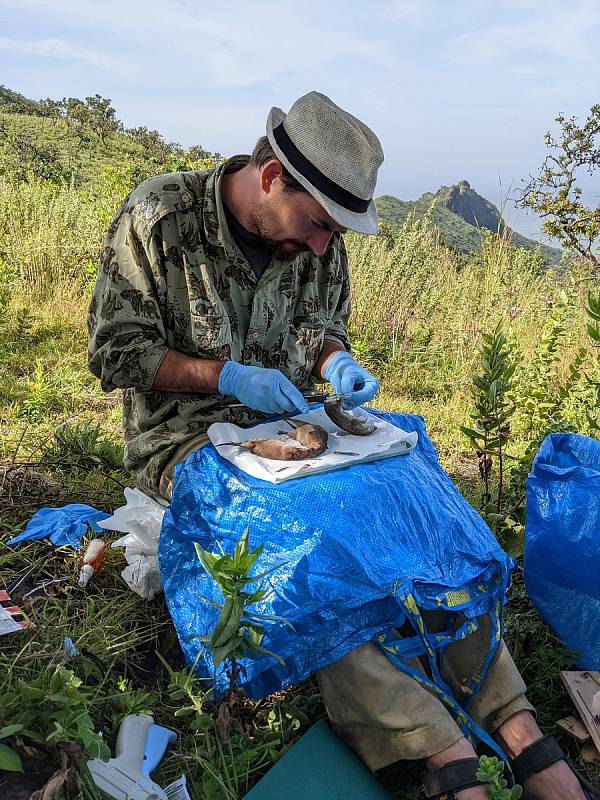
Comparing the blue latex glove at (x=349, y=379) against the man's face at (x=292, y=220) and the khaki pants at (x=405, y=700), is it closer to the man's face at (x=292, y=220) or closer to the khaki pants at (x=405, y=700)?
the man's face at (x=292, y=220)

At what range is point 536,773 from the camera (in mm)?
1662

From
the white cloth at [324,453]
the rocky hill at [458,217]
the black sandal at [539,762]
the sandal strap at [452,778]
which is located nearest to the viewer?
the sandal strap at [452,778]

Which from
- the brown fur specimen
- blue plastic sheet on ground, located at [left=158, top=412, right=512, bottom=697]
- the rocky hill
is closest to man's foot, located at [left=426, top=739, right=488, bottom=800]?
blue plastic sheet on ground, located at [left=158, top=412, right=512, bottom=697]

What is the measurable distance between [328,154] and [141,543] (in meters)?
1.37

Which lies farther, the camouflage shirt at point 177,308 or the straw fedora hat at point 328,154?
A: the camouflage shirt at point 177,308

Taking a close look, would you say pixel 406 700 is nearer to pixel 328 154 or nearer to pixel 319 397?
pixel 319 397

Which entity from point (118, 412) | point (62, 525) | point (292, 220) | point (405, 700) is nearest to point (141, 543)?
point (62, 525)

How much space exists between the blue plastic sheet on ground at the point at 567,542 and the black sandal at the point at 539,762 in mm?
509

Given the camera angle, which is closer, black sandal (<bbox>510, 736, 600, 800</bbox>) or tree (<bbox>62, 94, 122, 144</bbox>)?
black sandal (<bbox>510, 736, 600, 800</bbox>)

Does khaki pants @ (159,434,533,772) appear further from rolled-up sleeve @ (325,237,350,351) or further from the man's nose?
rolled-up sleeve @ (325,237,350,351)

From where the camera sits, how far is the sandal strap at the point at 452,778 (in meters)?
1.54

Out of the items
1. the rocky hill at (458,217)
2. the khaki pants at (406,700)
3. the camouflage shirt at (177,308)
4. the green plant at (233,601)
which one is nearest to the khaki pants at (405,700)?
the khaki pants at (406,700)

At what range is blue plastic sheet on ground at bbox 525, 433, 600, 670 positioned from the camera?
6.90ft

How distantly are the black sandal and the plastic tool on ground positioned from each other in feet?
2.63
